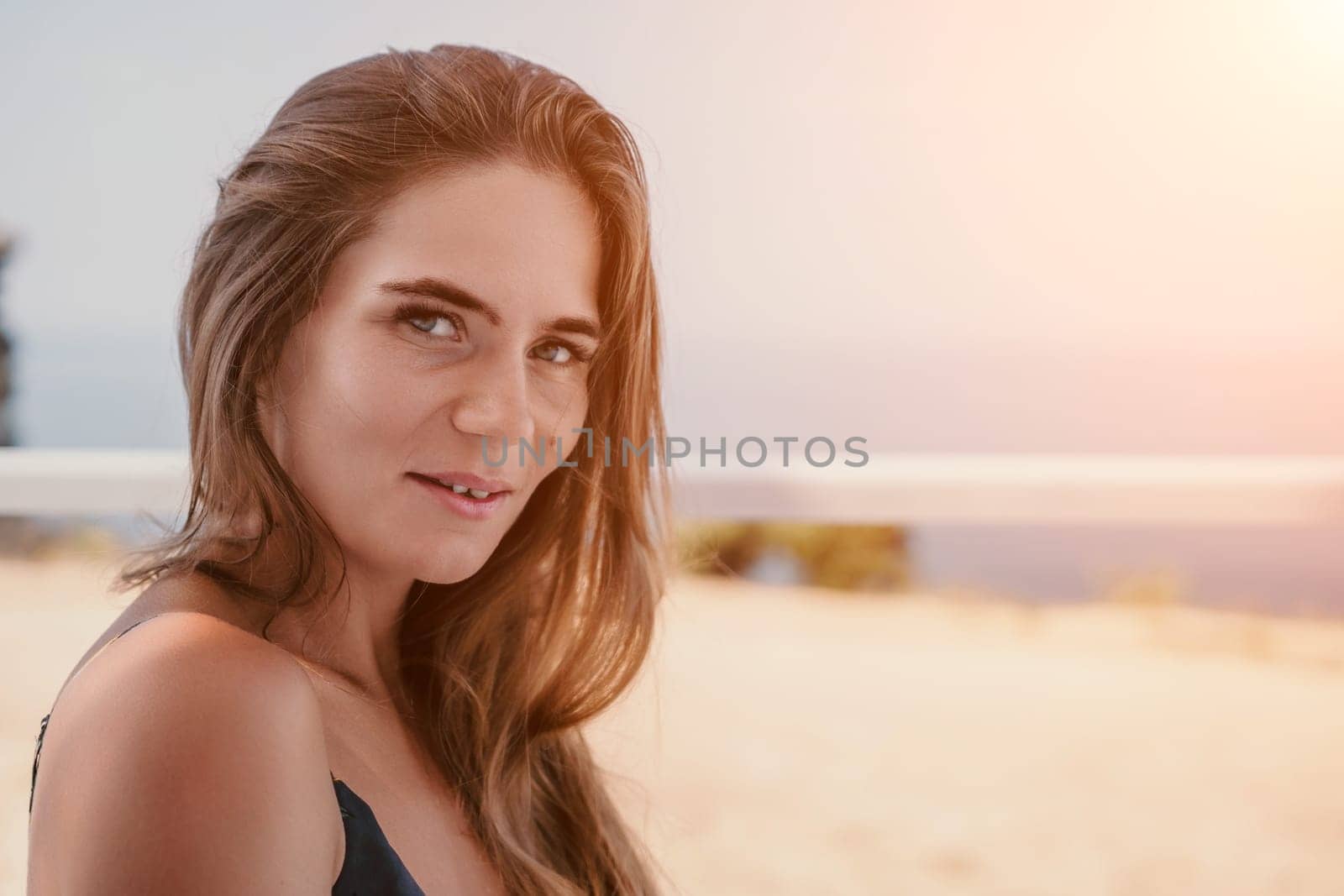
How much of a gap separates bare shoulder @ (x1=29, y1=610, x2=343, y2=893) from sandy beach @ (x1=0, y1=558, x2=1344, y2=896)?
208 centimetres

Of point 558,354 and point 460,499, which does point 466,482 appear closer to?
point 460,499

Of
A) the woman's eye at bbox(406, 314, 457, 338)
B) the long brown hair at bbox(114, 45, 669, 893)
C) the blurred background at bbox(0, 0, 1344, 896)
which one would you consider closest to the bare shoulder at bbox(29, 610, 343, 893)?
the long brown hair at bbox(114, 45, 669, 893)

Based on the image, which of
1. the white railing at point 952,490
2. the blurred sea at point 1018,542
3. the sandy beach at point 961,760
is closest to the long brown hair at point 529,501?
the white railing at point 952,490

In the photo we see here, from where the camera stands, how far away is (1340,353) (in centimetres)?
660

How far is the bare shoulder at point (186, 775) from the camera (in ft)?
1.88

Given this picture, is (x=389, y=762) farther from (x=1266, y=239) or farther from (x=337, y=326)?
(x=1266, y=239)

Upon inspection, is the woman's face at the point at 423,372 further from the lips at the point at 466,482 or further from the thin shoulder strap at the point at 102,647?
the thin shoulder strap at the point at 102,647

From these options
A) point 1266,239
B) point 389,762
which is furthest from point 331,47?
point 1266,239

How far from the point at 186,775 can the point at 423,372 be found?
381 millimetres

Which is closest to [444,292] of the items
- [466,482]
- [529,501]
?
[466,482]

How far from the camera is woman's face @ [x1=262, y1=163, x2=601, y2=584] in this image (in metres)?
0.87

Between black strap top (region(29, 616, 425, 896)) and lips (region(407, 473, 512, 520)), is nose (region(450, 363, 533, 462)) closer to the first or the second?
lips (region(407, 473, 512, 520))

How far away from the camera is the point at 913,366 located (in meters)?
7.41

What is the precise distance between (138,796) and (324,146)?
22.2 inches
